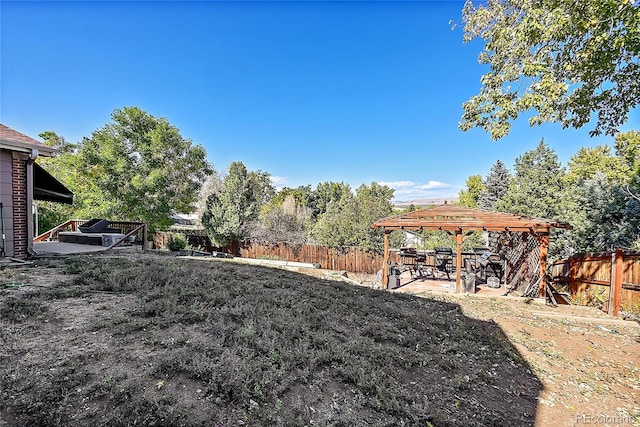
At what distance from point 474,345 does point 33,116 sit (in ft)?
65.4

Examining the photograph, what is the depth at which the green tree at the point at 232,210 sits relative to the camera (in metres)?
16.3

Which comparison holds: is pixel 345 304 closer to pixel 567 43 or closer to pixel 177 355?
pixel 177 355

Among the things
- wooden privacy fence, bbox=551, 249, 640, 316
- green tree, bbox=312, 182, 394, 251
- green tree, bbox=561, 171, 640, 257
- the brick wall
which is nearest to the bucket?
wooden privacy fence, bbox=551, 249, 640, 316

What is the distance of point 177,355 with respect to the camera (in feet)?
8.36

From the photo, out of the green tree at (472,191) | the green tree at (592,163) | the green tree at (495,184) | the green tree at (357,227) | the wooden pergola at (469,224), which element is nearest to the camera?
the wooden pergola at (469,224)

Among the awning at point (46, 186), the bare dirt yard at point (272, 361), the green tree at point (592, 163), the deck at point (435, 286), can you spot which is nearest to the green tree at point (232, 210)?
the awning at point (46, 186)

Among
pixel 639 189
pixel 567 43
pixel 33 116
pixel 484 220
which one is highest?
pixel 33 116

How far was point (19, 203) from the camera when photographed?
621 cm

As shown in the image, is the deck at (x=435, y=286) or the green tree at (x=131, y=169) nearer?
the deck at (x=435, y=286)

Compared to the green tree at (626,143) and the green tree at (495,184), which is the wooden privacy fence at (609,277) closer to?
the green tree at (495,184)

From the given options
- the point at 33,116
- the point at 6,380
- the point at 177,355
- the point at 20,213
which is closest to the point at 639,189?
the point at 177,355

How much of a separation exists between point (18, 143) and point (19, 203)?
1297 mm

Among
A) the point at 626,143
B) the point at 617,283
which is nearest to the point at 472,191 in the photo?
the point at 626,143

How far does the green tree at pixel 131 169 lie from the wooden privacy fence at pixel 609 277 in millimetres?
17457
